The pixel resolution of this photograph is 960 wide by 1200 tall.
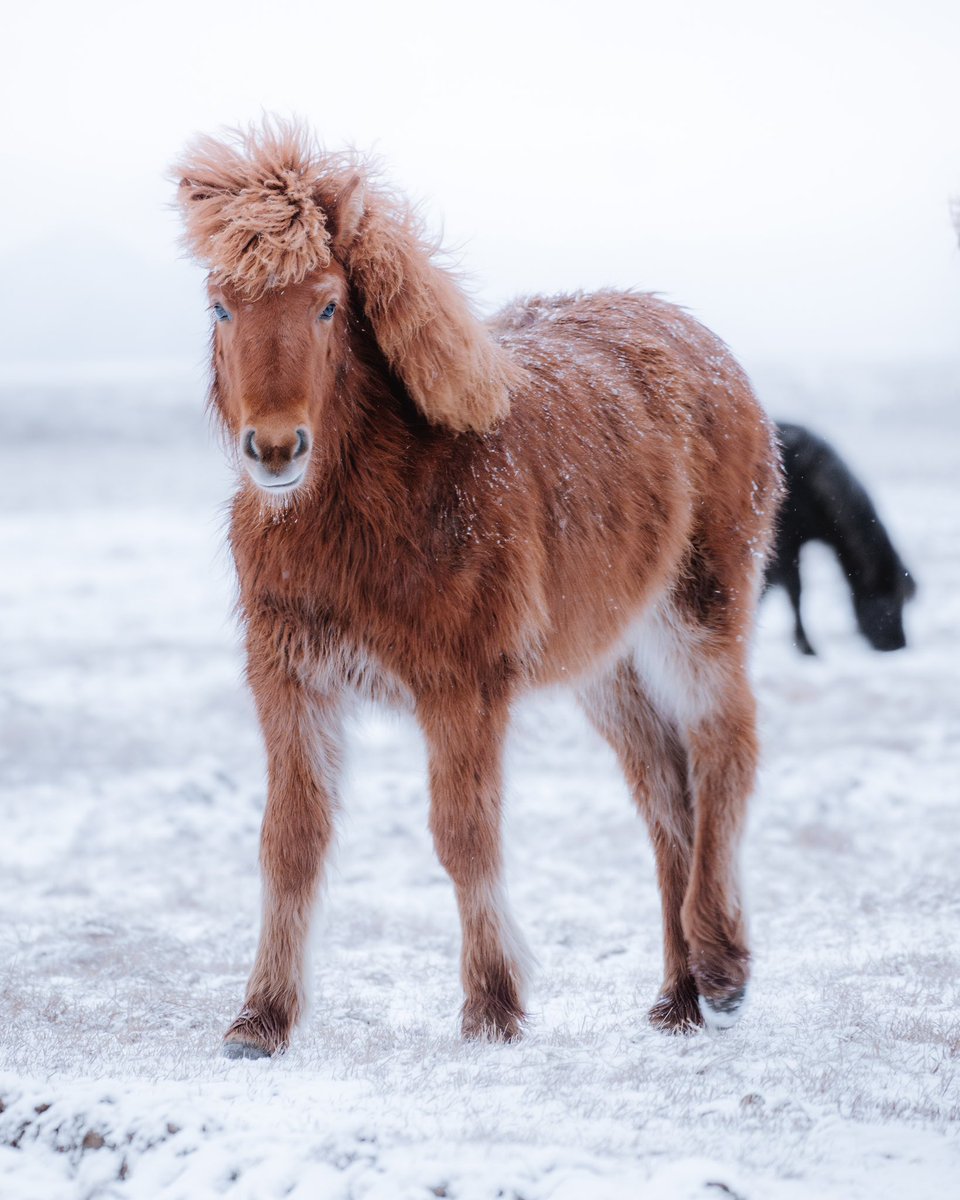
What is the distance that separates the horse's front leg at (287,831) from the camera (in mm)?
4137

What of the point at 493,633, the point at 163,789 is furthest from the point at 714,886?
the point at 163,789

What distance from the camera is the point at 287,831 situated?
417cm

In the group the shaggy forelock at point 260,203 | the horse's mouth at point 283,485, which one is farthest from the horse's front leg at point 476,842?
the shaggy forelock at point 260,203

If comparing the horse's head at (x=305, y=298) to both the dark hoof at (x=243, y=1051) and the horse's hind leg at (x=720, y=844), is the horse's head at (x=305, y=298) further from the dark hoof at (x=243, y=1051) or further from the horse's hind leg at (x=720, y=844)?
the dark hoof at (x=243, y=1051)

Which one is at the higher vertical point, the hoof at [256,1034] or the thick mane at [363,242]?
the thick mane at [363,242]

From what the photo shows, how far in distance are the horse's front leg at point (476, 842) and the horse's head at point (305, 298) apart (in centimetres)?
89

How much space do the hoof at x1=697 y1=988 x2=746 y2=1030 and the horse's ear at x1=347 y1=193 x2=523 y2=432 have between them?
2.14 m

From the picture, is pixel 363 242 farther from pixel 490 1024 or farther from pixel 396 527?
pixel 490 1024

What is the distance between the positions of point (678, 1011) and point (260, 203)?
3110 millimetres

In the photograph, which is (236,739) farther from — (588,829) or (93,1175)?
(93,1175)

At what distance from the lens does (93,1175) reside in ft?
9.37

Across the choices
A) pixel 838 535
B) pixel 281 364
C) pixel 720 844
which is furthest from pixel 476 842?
pixel 838 535

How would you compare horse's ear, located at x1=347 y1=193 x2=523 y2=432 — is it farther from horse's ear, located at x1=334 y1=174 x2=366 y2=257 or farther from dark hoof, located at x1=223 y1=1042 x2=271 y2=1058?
dark hoof, located at x1=223 y1=1042 x2=271 y2=1058

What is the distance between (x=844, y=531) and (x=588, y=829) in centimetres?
272
